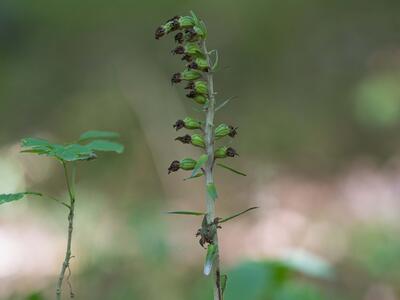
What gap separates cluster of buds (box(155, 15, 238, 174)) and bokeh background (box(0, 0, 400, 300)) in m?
0.14

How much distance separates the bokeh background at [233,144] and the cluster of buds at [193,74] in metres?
0.14

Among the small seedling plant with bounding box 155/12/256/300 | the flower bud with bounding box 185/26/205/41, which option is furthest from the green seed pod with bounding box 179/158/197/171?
the flower bud with bounding box 185/26/205/41

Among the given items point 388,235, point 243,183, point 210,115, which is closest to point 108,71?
point 243,183

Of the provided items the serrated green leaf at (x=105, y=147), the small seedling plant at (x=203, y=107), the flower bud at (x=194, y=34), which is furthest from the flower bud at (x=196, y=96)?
the serrated green leaf at (x=105, y=147)

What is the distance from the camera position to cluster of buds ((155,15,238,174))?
1.21 meters

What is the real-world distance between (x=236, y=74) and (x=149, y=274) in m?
3.93

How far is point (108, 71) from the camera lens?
7.07 m

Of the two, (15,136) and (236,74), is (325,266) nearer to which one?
(15,136)

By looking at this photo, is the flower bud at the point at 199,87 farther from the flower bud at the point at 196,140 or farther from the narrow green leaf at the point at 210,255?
the narrow green leaf at the point at 210,255

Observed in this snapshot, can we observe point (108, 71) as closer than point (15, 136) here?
No

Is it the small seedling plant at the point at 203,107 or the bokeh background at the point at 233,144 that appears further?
the bokeh background at the point at 233,144

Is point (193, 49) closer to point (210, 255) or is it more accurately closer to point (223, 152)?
point (223, 152)

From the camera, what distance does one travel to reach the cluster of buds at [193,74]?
3.96 ft

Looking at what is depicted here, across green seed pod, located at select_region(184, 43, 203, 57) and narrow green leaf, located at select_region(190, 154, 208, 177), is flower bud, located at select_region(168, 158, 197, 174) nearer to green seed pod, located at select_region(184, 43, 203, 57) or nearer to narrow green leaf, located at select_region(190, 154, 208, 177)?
narrow green leaf, located at select_region(190, 154, 208, 177)
